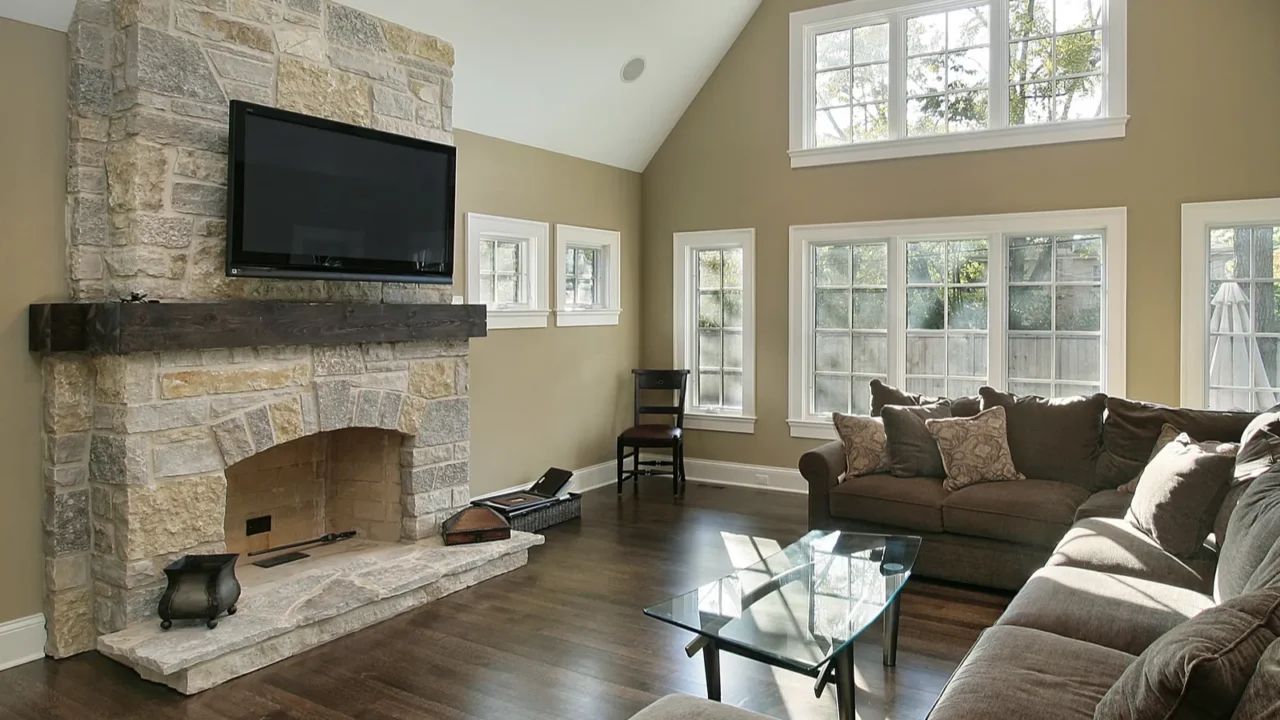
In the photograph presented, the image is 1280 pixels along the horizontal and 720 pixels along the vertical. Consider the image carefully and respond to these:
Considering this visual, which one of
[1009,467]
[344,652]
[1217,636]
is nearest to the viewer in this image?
[1217,636]

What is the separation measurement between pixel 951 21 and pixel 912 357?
2.47 m

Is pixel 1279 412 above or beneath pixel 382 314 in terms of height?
beneath

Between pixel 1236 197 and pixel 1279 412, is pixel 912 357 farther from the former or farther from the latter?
pixel 1279 412

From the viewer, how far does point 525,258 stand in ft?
20.9

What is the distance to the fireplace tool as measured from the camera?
436 centimetres

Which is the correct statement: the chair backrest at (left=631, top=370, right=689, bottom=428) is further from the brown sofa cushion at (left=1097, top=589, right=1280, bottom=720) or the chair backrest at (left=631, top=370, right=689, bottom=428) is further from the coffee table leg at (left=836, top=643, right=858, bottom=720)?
the brown sofa cushion at (left=1097, top=589, right=1280, bottom=720)

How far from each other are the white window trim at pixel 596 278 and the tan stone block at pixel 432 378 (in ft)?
5.73

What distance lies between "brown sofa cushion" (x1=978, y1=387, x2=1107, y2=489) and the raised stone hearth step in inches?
110

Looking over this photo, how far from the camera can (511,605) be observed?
4.20 metres

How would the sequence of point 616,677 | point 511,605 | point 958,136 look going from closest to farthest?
1. point 616,677
2. point 511,605
3. point 958,136

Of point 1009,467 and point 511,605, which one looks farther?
point 1009,467

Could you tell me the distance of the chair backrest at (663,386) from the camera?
23.0 feet

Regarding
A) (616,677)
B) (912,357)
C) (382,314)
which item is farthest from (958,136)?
(616,677)

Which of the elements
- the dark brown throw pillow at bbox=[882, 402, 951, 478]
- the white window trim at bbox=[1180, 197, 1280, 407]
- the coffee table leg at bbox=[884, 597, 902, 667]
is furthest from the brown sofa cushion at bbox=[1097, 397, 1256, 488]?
the coffee table leg at bbox=[884, 597, 902, 667]
